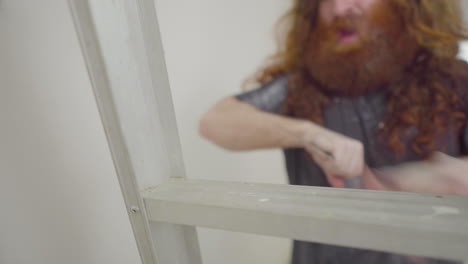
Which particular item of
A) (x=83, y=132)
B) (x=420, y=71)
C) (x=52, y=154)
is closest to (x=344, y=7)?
(x=420, y=71)

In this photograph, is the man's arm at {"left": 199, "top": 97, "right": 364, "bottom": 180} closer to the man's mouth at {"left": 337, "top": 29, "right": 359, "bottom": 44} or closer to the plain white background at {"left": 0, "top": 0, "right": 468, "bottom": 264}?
the plain white background at {"left": 0, "top": 0, "right": 468, "bottom": 264}

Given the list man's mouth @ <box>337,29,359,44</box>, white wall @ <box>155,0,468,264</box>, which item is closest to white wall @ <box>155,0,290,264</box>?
white wall @ <box>155,0,468,264</box>

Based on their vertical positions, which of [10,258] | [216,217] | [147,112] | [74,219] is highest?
[147,112]

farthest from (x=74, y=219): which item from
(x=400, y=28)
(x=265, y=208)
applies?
(x=400, y=28)

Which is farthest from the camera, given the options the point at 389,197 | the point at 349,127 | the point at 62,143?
the point at 62,143

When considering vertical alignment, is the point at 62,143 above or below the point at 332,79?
below

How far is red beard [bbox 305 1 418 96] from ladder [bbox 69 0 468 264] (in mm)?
Result: 188

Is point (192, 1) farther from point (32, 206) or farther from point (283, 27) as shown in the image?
point (32, 206)

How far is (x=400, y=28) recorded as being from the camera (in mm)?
467

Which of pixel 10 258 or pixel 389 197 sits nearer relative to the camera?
pixel 389 197

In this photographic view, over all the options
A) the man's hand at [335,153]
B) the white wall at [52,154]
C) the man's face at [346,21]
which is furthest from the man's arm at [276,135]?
the white wall at [52,154]

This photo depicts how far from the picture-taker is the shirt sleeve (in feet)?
1.81

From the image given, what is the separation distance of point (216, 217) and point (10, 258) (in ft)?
3.00

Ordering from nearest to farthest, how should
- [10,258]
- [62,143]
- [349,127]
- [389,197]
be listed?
[389,197]
[349,127]
[62,143]
[10,258]
